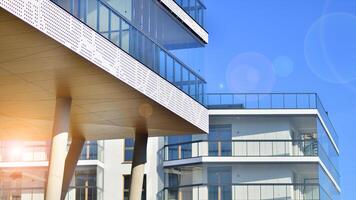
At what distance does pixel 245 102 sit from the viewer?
2116 inches

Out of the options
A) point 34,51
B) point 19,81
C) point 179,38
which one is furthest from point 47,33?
point 179,38

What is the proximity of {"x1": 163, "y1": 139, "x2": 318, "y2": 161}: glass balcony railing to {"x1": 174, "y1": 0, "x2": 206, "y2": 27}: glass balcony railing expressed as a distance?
22932mm

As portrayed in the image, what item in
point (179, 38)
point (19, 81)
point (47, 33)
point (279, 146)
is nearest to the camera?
point (47, 33)

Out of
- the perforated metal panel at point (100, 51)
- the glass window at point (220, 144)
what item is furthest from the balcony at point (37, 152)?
the perforated metal panel at point (100, 51)

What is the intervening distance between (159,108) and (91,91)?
8.70 feet

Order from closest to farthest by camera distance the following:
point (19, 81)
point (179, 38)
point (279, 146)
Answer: point (19, 81) < point (179, 38) < point (279, 146)

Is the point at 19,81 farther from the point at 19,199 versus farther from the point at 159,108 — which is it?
the point at 19,199

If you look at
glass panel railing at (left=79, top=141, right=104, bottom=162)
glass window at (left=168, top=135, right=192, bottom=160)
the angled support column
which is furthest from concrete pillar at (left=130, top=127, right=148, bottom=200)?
glass panel railing at (left=79, top=141, right=104, bottom=162)

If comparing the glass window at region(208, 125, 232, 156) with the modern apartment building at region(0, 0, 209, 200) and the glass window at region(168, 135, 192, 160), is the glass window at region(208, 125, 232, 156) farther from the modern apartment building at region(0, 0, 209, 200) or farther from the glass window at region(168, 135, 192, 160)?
the modern apartment building at region(0, 0, 209, 200)

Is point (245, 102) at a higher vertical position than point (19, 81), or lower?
higher

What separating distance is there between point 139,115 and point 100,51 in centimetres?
568

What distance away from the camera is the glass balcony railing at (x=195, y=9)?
1112 inches

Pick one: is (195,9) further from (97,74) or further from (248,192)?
(248,192)

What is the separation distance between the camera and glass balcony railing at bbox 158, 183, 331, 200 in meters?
50.9
